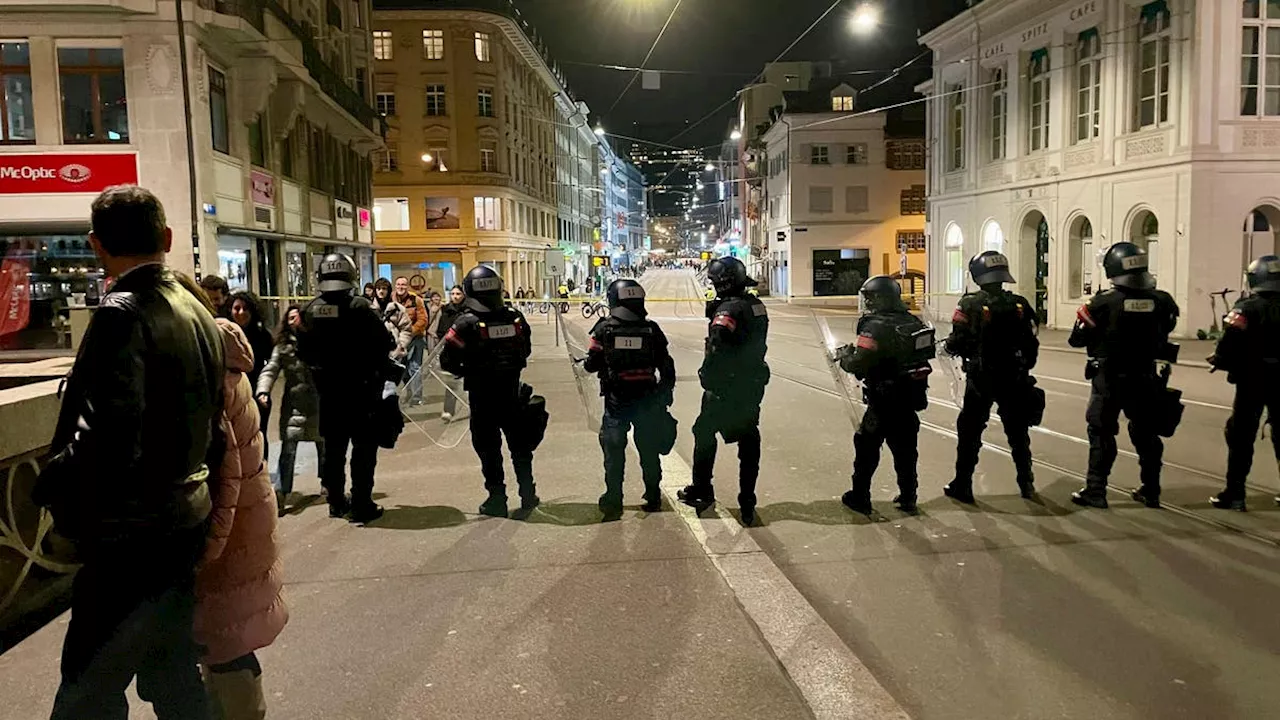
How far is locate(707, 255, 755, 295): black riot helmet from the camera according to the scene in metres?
6.63

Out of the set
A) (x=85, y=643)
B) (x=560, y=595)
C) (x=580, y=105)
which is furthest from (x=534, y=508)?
(x=580, y=105)

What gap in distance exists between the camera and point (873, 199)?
52.0 metres

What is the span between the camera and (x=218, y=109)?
20906mm

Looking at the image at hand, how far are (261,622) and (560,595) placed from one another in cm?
232

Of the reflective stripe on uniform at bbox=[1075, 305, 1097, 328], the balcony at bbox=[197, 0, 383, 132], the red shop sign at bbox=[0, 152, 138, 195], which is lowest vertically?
the reflective stripe on uniform at bbox=[1075, 305, 1097, 328]

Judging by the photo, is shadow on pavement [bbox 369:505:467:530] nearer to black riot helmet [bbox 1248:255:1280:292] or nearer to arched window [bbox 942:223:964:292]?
black riot helmet [bbox 1248:255:1280:292]

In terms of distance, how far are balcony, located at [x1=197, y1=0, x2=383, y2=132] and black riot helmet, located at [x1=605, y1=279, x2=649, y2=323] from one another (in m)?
16.8

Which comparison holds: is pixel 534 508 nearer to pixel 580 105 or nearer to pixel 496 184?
pixel 496 184

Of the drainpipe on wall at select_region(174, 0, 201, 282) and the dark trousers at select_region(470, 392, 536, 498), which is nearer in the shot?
the dark trousers at select_region(470, 392, 536, 498)

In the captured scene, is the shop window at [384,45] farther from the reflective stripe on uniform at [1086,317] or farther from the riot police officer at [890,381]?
the reflective stripe on uniform at [1086,317]

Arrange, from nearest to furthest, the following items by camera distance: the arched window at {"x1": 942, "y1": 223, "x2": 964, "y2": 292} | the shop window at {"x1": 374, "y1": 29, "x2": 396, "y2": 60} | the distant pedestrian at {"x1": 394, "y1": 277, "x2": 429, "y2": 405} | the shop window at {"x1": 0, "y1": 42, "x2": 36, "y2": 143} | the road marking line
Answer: the road marking line < the distant pedestrian at {"x1": 394, "y1": 277, "x2": 429, "y2": 405} < the shop window at {"x1": 0, "y1": 42, "x2": 36, "y2": 143} < the arched window at {"x1": 942, "y1": 223, "x2": 964, "y2": 292} < the shop window at {"x1": 374, "y1": 29, "x2": 396, "y2": 60}

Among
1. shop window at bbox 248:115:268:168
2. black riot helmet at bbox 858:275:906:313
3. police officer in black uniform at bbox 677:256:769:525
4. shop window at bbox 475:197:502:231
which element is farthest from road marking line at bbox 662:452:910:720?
shop window at bbox 475:197:502:231

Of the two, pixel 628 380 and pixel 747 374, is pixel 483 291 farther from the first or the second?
pixel 747 374

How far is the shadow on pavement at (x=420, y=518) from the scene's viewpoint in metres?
6.58
